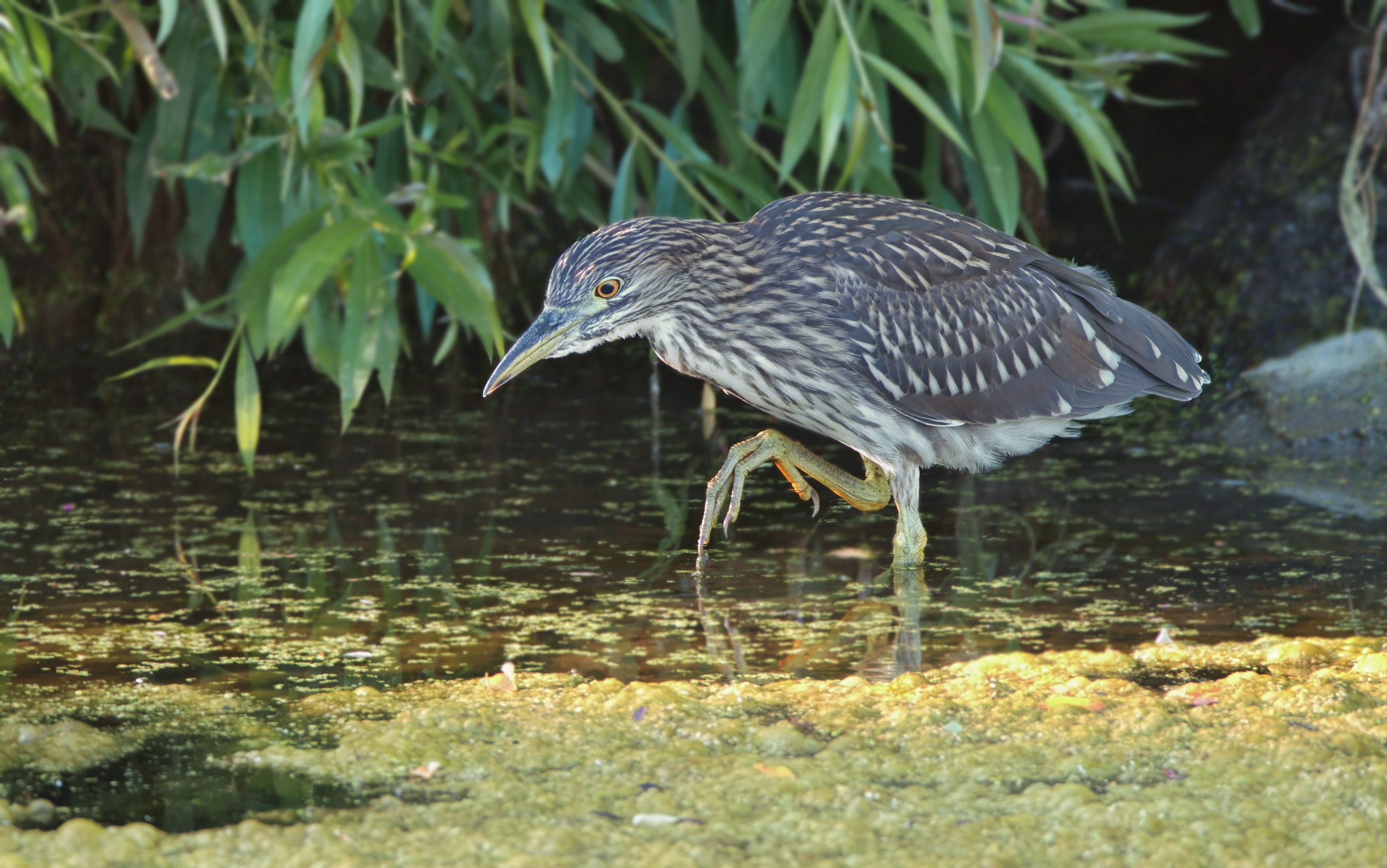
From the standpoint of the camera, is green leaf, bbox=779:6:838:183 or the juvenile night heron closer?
the juvenile night heron

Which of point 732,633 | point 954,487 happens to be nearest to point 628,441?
point 954,487

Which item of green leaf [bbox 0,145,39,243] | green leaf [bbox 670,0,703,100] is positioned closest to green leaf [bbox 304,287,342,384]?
green leaf [bbox 0,145,39,243]

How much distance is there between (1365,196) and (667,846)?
3.76 meters

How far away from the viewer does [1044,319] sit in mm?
A: 3854

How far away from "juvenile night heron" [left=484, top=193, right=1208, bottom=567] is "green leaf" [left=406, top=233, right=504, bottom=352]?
374 mm

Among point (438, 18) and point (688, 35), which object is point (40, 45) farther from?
point (688, 35)

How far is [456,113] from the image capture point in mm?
4828

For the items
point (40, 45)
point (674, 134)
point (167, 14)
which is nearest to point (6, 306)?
point (40, 45)

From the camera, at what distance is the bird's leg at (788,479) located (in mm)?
3715

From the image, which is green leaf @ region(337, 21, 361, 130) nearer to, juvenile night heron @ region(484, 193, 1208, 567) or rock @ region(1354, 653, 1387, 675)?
juvenile night heron @ region(484, 193, 1208, 567)

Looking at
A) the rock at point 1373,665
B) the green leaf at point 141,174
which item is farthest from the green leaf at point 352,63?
the rock at point 1373,665

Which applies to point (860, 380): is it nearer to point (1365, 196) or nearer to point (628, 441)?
point (628, 441)

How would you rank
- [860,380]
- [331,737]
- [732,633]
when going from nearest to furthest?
1. [331,737]
2. [732,633]
3. [860,380]

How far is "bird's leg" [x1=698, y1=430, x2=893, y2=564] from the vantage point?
3.71 metres
